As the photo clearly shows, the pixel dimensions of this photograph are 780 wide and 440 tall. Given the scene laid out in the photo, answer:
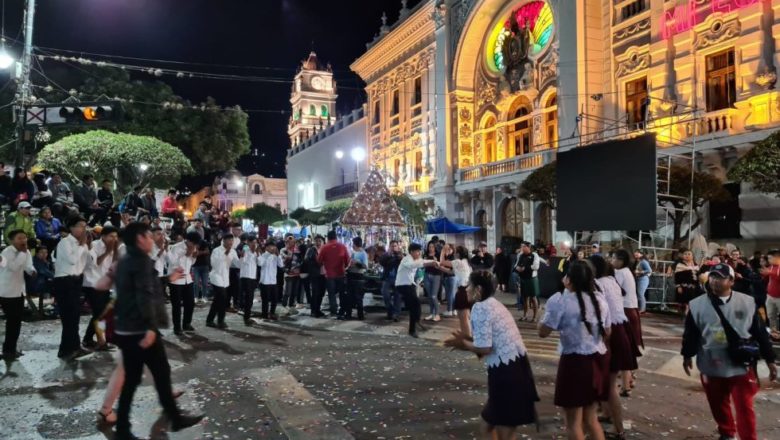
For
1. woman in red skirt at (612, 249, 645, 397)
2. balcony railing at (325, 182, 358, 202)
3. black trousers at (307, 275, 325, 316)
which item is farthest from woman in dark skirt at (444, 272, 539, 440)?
balcony railing at (325, 182, 358, 202)

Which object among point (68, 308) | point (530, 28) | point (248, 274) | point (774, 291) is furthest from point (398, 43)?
point (68, 308)

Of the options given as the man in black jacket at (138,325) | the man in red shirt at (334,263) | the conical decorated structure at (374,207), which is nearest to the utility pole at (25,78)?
the conical decorated structure at (374,207)

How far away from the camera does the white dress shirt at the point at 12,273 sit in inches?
288

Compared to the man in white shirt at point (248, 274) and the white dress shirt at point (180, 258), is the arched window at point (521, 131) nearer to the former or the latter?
the man in white shirt at point (248, 274)

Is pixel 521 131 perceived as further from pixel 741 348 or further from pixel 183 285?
pixel 741 348

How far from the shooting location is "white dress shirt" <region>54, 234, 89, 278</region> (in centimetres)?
766

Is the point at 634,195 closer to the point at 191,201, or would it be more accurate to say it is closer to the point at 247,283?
the point at 247,283

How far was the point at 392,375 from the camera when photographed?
7.28 m

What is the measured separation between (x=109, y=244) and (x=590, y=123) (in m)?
17.9

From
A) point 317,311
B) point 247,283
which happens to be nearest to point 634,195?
point 317,311

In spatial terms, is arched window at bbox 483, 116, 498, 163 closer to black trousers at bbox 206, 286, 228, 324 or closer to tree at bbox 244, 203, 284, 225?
black trousers at bbox 206, 286, 228, 324

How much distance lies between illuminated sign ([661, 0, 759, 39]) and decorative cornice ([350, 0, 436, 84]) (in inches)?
577

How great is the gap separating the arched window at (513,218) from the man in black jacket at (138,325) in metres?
22.4

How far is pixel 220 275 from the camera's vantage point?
34.2 feet
